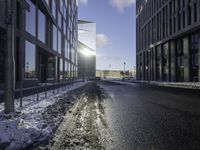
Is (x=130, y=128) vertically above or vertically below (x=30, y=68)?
below

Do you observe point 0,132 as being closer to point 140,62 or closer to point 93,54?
point 140,62

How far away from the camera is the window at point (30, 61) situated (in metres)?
25.1

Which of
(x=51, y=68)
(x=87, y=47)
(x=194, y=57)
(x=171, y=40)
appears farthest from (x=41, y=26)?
(x=87, y=47)

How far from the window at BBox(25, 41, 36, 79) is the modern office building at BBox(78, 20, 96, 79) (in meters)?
82.6

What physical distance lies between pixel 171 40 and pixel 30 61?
37052mm

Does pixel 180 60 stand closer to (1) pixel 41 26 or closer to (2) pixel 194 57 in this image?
(2) pixel 194 57

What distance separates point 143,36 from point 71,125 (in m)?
81.3

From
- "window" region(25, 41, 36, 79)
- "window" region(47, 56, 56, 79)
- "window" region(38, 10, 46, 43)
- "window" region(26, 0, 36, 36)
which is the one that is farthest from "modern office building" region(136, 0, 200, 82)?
"window" region(25, 41, 36, 79)

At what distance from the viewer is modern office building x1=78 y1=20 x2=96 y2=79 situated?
116 meters

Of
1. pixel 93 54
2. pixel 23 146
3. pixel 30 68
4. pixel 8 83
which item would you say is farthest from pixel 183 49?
pixel 93 54

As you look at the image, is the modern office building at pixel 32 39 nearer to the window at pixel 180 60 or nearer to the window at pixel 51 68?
the window at pixel 51 68

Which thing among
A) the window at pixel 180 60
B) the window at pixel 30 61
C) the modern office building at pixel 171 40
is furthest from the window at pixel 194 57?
the window at pixel 30 61

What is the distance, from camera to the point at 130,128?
21.2 ft

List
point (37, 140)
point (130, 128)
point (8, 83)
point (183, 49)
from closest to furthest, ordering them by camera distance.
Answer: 1. point (37, 140)
2. point (130, 128)
3. point (8, 83)
4. point (183, 49)
